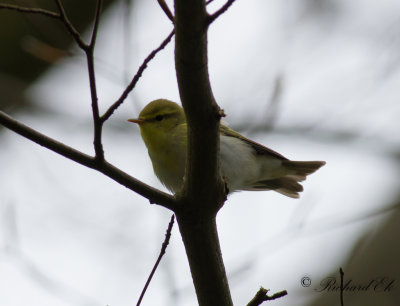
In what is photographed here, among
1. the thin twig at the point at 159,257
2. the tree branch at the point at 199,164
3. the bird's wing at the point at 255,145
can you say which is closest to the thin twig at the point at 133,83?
the tree branch at the point at 199,164

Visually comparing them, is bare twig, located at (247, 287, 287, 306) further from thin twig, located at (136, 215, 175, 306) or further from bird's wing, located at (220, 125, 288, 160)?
bird's wing, located at (220, 125, 288, 160)

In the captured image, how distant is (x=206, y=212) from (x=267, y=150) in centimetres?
213

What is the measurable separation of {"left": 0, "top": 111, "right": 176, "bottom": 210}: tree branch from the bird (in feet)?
4.01

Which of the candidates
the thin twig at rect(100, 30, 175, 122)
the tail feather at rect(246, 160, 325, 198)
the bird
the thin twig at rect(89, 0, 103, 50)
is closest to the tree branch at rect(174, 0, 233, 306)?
the thin twig at rect(100, 30, 175, 122)

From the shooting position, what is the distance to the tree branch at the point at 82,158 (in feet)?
7.57

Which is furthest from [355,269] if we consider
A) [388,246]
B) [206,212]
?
[206,212]

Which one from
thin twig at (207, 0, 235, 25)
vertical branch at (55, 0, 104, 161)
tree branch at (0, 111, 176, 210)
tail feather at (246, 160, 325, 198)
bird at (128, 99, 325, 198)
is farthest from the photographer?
tail feather at (246, 160, 325, 198)

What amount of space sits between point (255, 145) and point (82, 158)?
2.51 metres

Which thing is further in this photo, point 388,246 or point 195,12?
point 388,246

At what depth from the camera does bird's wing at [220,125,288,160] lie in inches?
182

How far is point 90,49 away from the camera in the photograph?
2.25 meters

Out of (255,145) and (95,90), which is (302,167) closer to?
(255,145)

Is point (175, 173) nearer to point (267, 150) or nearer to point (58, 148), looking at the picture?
point (267, 150)

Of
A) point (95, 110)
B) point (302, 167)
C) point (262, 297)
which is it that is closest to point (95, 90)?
point (95, 110)
